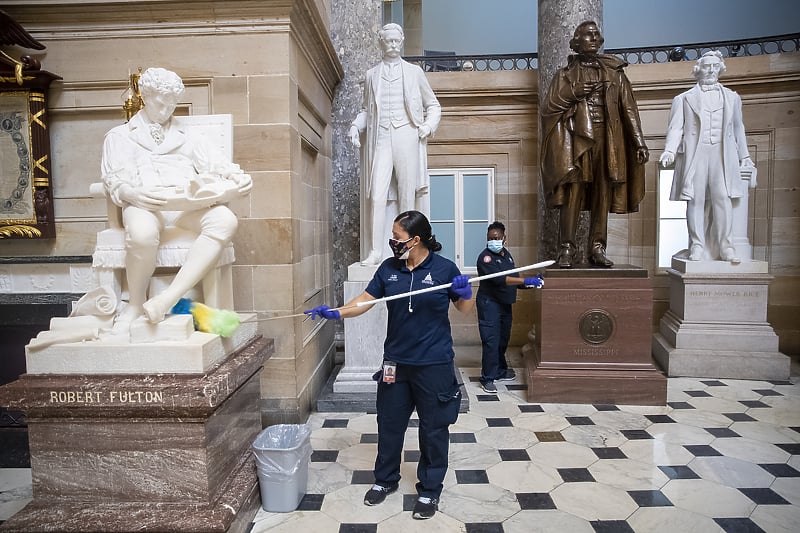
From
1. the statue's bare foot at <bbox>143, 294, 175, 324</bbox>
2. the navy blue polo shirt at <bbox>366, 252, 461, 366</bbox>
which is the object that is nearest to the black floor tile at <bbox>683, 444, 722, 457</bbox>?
the navy blue polo shirt at <bbox>366, 252, 461, 366</bbox>

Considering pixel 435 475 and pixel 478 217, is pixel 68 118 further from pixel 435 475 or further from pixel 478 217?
pixel 478 217

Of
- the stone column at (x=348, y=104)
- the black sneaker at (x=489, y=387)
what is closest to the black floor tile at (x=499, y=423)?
the black sneaker at (x=489, y=387)

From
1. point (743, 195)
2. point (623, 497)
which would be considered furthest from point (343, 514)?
point (743, 195)

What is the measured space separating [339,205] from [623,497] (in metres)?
4.08

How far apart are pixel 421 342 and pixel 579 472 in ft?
4.90

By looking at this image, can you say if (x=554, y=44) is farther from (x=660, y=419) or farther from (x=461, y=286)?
(x=461, y=286)

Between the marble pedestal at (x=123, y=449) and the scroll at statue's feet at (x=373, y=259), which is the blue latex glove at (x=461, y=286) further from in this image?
the scroll at statue's feet at (x=373, y=259)

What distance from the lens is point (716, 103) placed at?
5586 mm

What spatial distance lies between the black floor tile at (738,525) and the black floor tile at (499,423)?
5.28ft

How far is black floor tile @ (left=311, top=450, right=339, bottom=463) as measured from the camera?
3.59m

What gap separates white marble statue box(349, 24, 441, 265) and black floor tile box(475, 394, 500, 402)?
5.09ft

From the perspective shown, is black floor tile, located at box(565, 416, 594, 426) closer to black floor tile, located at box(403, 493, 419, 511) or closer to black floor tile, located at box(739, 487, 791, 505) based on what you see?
black floor tile, located at box(739, 487, 791, 505)

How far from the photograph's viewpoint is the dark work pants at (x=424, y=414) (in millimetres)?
2785

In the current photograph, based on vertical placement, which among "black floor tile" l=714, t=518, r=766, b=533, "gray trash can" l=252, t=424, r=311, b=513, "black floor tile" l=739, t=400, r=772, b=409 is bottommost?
"black floor tile" l=739, t=400, r=772, b=409
